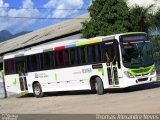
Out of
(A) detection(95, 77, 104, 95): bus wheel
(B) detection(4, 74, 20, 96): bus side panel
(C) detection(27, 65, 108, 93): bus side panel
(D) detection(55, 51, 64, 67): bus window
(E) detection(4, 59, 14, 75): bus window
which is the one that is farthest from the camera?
(E) detection(4, 59, 14, 75): bus window

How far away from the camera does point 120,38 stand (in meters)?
21.4

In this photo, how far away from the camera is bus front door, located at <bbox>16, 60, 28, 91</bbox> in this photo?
28098 millimetres

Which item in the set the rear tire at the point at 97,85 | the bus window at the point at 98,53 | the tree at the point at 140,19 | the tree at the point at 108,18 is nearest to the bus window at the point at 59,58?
the rear tire at the point at 97,85

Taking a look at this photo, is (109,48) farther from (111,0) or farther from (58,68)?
(111,0)

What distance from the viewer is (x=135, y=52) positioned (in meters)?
21.5

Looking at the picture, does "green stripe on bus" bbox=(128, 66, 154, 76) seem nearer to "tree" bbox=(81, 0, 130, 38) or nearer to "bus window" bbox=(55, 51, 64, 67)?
"bus window" bbox=(55, 51, 64, 67)

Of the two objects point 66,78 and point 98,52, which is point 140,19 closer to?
point 66,78

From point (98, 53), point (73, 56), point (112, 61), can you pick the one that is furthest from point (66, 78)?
point (112, 61)

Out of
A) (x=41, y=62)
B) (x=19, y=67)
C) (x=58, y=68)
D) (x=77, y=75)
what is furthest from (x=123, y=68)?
(x=19, y=67)

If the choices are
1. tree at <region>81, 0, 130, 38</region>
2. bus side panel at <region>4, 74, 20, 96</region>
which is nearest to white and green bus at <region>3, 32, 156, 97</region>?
bus side panel at <region>4, 74, 20, 96</region>

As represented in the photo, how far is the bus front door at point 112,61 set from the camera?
2135cm

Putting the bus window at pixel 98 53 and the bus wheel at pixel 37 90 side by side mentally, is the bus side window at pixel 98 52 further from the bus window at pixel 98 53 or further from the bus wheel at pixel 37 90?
the bus wheel at pixel 37 90

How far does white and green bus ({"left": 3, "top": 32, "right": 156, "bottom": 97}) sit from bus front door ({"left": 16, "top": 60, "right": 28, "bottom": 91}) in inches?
2.5

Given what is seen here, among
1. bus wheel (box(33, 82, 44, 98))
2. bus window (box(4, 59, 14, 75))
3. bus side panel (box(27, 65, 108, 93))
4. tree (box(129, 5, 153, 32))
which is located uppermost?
tree (box(129, 5, 153, 32))
